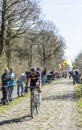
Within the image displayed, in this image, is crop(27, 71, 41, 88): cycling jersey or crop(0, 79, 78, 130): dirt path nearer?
crop(0, 79, 78, 130): dirt path

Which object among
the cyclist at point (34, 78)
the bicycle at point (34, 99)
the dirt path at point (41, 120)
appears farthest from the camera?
the cyclist at point (34, 78)

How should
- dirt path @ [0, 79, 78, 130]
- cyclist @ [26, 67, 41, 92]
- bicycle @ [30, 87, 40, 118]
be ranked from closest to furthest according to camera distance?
dirt path @ [0, 79, 78, 130]
bicycle @ [30, 87, 40, 118]
cyclist @ [26, 67, 41, 92]

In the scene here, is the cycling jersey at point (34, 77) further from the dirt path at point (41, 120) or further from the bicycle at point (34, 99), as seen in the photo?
the dirt path at point (41, 120)

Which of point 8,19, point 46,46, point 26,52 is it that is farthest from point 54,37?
point 8,19

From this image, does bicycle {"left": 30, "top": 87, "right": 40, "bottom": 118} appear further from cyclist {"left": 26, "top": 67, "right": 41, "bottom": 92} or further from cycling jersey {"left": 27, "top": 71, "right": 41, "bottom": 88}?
cycling jersey {"left": 27, "top": 71, "right": 41, "bottom": 88}

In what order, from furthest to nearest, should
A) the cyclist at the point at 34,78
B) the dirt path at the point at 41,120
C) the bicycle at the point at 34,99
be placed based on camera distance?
1. the cyclist at the point at 34,78
2. the bicycle at the point at 34,99
3. the dirt path at the point at 41,120

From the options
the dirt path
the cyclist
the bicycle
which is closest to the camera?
the dirt path

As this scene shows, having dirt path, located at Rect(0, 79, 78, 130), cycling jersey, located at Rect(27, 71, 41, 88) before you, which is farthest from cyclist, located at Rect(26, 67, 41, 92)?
dirt path, located at Rect(0, 79, 78, 130)

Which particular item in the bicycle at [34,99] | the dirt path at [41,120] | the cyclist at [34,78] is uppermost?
the cyclist at [34,78]

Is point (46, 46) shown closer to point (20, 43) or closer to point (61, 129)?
point (20, 43)

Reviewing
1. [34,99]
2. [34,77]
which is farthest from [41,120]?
[34,77]

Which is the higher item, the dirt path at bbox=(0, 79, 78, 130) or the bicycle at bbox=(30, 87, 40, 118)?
the bicycle at bbox=(30, 87, 40, 118)

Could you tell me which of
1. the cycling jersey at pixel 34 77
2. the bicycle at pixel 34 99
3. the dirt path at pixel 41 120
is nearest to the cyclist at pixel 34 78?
the cycling jersey at pixel 34 77

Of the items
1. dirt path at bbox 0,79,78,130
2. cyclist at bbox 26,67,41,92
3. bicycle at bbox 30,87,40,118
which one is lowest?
dirt path at bbox 0,79,78,130
